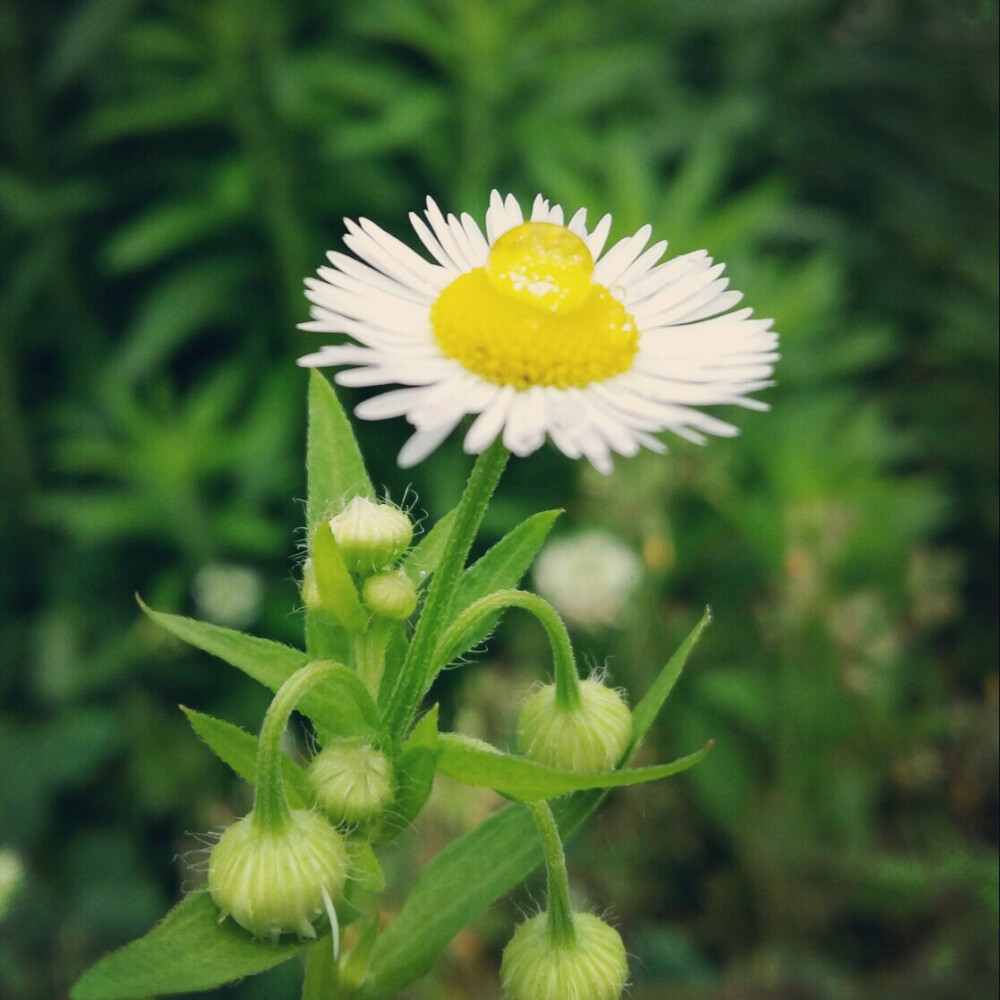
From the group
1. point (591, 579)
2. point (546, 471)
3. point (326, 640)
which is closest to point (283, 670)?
point (326, 640)

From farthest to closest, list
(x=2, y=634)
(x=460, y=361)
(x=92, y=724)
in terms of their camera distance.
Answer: (x=2, y=634) < (x=92, y=724) < (x=460, y=361)

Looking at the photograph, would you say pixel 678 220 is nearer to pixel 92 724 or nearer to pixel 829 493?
pixel 829 493

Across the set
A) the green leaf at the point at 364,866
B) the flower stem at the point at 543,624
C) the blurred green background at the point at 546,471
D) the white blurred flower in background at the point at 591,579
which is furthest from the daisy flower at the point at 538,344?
the white blurred flower in background at the point at 591,579

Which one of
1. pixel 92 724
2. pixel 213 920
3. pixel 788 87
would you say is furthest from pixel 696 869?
pixel 788 87

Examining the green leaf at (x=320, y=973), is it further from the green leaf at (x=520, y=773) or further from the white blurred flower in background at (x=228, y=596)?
the white blurred flower in background at (x=228, y=596)

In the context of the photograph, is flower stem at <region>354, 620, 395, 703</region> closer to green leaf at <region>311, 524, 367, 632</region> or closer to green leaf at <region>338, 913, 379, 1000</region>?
green leaf at <region>311, 524, 367, 632</region>

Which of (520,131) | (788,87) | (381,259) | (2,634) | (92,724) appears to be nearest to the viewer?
(381,259)

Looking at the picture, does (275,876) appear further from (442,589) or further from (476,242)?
(476,242)
